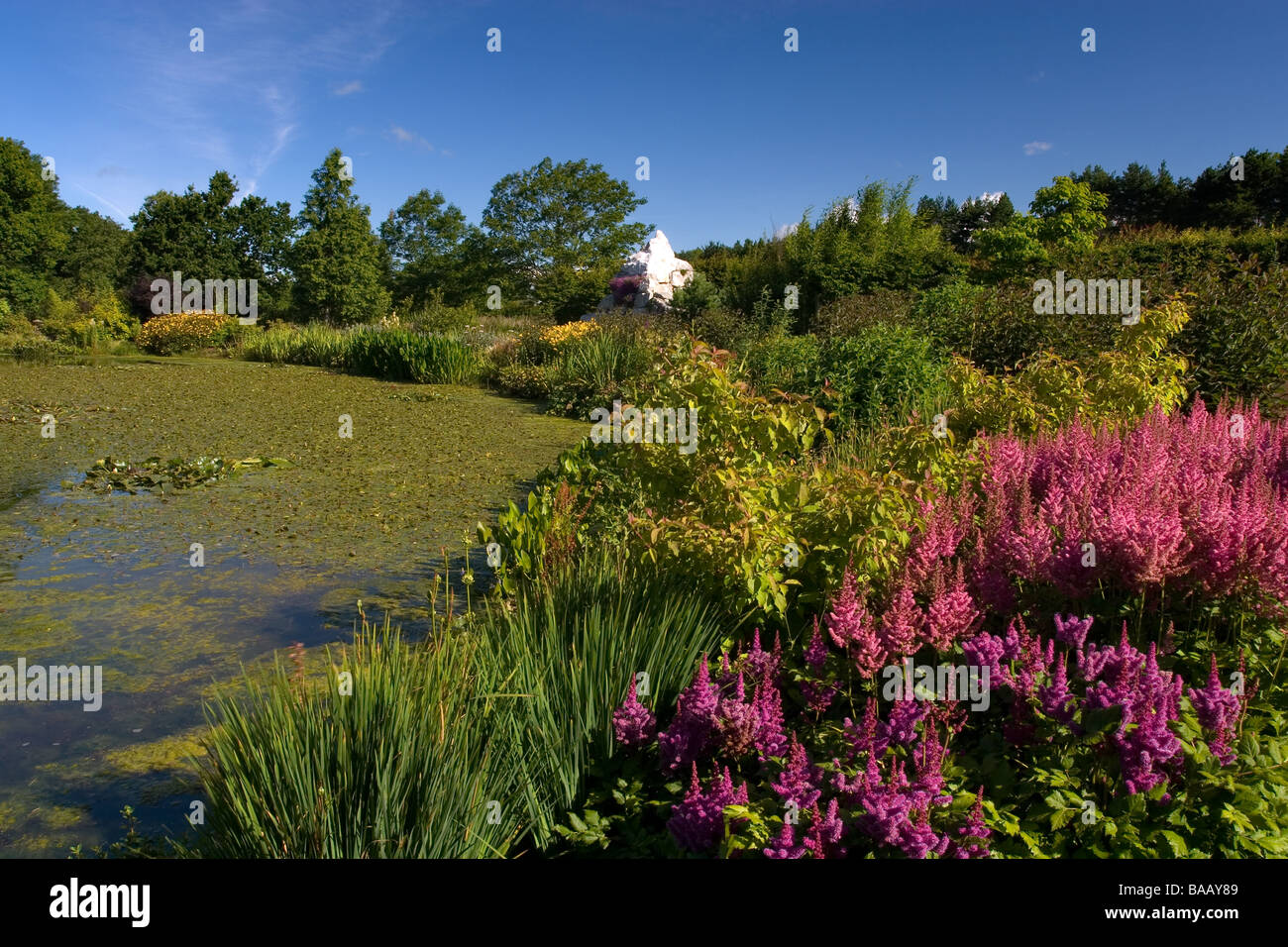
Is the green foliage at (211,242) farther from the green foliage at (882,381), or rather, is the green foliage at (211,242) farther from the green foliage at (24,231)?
the green foliage at (882,381)

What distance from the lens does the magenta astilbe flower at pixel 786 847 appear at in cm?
224

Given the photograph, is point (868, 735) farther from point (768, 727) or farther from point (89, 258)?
point (89, 258)

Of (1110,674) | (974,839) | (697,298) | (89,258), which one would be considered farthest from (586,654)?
(89,258)

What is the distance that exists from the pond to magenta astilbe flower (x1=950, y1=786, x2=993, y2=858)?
2752 mm

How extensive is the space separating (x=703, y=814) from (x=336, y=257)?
3563 centimetres

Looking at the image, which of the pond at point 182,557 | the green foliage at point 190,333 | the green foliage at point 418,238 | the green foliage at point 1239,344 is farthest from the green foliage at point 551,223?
the green foliage at point 1239,344

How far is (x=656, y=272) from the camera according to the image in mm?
29906

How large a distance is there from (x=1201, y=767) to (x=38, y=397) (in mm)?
17344

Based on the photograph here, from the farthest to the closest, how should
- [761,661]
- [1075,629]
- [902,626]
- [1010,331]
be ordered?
[1010,331] < [761,661] < [902,626] < [1075,629]

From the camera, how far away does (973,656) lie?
2768 millimetres

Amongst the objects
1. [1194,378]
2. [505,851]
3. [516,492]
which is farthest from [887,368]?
[505,851]

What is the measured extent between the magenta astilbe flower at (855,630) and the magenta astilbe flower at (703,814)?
0.68 metres

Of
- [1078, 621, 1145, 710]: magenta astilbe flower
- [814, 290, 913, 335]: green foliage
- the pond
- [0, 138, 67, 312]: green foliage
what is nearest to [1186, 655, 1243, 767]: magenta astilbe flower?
[1078, 621, 1145, 710]: magenta astilbe flower
